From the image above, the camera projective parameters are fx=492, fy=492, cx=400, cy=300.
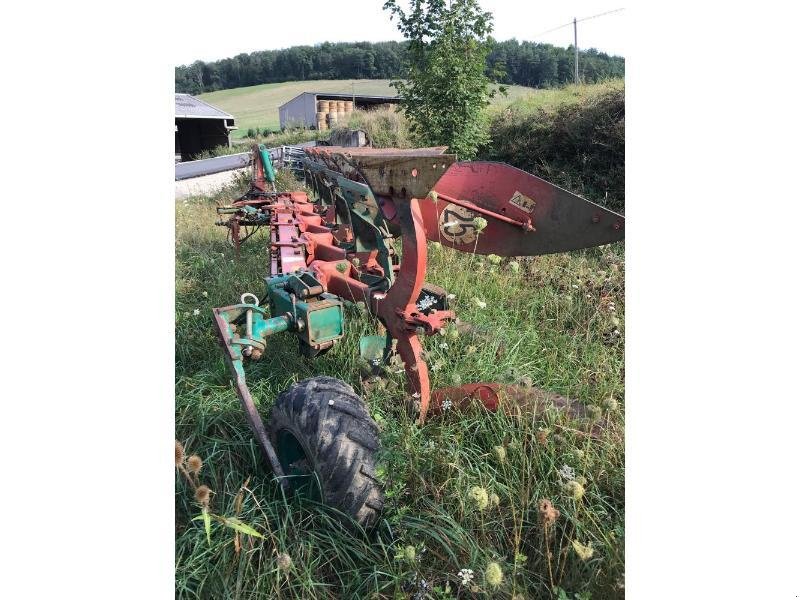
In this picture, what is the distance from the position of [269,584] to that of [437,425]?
2.45 ft

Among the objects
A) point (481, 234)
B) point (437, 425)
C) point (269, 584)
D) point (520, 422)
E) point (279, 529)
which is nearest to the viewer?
point (269, 584)

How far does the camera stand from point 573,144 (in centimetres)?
217

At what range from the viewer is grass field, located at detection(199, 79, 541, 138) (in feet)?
6.48

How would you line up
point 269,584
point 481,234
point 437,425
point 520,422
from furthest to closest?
point 481,234, point 437,425, point 520,422, point 269,584

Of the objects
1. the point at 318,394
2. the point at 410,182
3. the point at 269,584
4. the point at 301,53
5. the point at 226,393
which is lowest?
the point at 269,584

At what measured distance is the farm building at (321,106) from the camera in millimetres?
2146

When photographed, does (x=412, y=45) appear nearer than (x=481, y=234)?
Yes

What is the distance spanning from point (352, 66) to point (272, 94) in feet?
1.16

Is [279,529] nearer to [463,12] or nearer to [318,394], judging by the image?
[318,394]

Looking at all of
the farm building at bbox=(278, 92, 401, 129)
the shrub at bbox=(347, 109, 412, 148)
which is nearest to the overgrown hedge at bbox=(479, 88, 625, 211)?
the shrub at bbox=(347, 109, 412, 148)

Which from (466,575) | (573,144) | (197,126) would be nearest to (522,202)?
(573,144)

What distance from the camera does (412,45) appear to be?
185 cm

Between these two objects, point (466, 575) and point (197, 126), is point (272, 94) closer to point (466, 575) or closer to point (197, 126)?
point (197, 126)

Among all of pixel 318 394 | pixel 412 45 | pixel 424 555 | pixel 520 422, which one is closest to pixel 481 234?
pixel 412 45
